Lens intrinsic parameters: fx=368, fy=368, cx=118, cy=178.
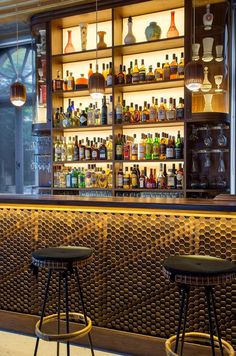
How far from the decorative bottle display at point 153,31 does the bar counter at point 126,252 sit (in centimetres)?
247

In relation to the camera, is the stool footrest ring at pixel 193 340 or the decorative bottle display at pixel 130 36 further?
the decorative bottle display at pixel 130 36

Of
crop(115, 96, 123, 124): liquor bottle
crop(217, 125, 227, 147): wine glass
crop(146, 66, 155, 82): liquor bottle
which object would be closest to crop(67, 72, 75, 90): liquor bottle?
crop(115, 96, 123, 124): liquor bottle

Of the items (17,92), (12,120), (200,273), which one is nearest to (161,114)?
(17,92)

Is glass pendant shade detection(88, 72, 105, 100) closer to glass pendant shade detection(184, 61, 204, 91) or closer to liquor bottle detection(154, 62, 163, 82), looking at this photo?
glass pendant shade detection(184, 61, 204, 91)

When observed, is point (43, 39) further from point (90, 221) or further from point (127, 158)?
point (90, 221)

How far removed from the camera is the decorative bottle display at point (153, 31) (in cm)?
427

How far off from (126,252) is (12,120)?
4174mm

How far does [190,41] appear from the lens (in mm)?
3998

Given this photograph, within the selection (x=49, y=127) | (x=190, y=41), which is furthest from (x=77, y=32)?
(x=190, y=41)

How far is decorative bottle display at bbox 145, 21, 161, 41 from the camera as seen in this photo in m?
4.27

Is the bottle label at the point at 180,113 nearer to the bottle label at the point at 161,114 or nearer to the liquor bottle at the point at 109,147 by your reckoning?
the bottle label at the point at 161,114

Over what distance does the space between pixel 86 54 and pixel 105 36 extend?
347 millimetres

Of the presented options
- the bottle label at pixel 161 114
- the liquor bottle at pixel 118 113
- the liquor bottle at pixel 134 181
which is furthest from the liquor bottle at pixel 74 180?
A: the bottle label at pixel 161 114

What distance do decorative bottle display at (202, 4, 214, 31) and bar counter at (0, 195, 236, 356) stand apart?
243 cm
